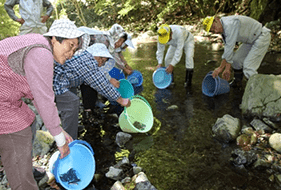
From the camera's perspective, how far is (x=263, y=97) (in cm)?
334

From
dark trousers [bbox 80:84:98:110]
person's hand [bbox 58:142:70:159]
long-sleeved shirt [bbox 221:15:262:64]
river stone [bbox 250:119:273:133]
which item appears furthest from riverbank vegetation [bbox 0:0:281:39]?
river stone [bbox 250:119:273:133]

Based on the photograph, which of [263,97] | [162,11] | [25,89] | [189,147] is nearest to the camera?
[25,89]

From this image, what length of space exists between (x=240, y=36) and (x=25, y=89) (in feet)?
13.3

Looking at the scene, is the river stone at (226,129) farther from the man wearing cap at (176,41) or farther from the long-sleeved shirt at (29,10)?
the long-sleeved shirt at (29,10)

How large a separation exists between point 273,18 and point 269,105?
8.13 m

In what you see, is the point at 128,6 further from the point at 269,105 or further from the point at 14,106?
the point at 14,106

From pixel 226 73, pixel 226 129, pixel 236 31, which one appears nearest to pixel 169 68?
pixel 226 73

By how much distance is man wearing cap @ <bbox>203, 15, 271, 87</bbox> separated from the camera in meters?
3.90

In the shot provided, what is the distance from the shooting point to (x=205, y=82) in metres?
4.57

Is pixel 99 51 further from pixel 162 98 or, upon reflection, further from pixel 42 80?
pixel 162 98

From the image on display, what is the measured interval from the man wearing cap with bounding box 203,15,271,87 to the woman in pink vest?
10.7ft

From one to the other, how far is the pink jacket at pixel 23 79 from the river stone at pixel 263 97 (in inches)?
123

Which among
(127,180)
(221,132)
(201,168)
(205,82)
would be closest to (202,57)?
(205,82)

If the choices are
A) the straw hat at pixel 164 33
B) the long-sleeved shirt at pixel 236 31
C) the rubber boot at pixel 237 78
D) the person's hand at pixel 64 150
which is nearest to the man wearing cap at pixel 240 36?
the long-sleeved shirt at pixel 236 31
